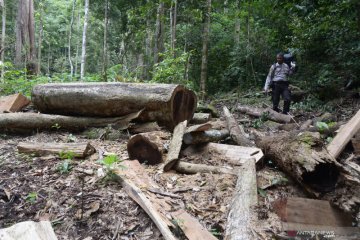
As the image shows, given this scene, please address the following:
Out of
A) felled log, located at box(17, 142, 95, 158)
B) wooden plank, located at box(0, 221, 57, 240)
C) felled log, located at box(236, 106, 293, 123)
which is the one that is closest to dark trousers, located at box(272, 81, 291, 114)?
felled log, located at box(236, 106, 293, 123)

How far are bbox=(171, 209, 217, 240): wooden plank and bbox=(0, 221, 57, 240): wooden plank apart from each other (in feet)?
3.53

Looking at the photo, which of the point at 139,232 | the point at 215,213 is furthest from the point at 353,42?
the point at 139,232

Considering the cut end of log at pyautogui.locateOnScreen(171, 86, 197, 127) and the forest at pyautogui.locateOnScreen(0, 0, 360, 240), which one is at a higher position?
the cut end of log at pyautogui.locateOnScreen(171, 86, 197, 127)

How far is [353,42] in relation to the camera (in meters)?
10.0

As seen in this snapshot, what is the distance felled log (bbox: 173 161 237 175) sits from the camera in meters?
4.08

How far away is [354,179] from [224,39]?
15.1m

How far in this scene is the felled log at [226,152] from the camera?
4.39 m

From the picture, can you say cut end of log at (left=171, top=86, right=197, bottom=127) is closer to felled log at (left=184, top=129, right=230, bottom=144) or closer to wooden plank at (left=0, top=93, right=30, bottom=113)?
felled log at (left=184, top=129, right=230, bottom=144)

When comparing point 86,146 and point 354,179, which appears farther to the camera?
point 86,146

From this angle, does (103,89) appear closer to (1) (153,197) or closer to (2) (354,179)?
(1) (153,197)

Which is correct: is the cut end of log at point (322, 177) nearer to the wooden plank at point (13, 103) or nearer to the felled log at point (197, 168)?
the felled log at point (197, 168)

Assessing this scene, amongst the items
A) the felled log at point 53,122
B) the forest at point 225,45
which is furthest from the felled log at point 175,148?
the forest at point 225,45

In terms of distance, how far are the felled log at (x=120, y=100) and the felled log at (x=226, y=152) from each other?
125 centimetres

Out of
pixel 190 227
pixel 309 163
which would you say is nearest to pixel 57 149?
pixel 190 227
